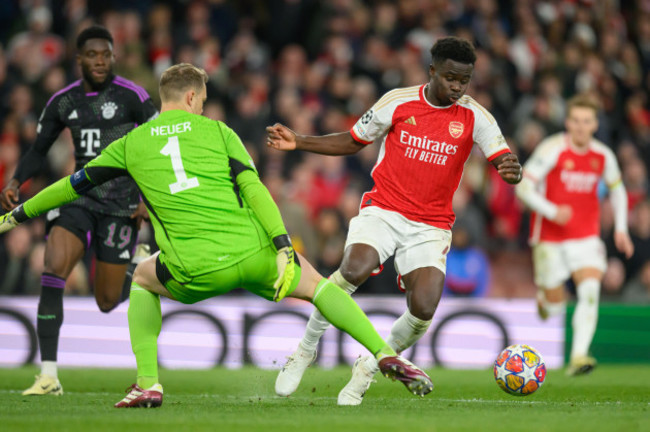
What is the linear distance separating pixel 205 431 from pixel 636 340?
8368 millimetres

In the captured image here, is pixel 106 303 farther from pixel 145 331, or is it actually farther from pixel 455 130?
pixel 455 130

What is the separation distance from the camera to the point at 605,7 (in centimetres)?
1877

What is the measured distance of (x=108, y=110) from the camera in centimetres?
836

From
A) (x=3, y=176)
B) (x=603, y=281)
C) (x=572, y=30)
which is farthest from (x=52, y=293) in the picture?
(x=572, y=30)

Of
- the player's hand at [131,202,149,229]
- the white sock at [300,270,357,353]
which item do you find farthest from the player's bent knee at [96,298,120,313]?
the white sock at [300,270,357,353]

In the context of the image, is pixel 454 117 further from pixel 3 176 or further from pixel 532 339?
pixel 3 176

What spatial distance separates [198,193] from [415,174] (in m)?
1.87

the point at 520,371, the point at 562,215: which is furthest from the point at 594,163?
the point at 520,371

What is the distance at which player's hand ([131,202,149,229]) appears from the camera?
8266 mm

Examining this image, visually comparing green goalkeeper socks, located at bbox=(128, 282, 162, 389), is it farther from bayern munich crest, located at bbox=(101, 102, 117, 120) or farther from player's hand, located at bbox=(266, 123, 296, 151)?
bayern munich crest, located at bbox=(101, 102, 117, 120)

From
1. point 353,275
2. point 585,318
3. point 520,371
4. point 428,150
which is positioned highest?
point 428,150

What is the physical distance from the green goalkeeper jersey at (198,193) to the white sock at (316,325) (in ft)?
3.01

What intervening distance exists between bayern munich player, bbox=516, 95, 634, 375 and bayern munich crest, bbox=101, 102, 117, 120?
4490 mm

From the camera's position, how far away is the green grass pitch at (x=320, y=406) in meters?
5.71
